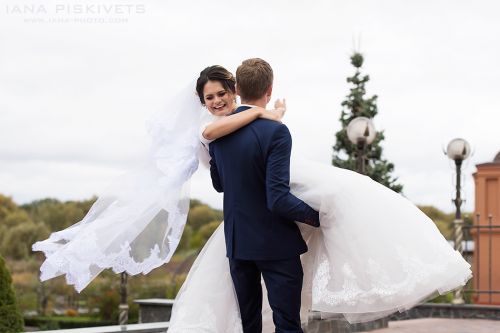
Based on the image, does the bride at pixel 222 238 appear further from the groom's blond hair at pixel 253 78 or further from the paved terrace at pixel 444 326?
the paved terrace at pixel 444 326

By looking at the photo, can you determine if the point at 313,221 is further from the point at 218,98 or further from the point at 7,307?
the point at 7,307

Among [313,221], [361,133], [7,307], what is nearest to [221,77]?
[313,221]

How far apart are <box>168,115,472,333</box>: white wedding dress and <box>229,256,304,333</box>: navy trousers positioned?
218 mm

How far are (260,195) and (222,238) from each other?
0.47 m

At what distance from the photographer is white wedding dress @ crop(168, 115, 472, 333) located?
331 cm

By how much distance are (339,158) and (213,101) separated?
1571 centimetres

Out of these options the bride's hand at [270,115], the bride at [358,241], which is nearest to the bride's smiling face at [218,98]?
the bride at [358,241]

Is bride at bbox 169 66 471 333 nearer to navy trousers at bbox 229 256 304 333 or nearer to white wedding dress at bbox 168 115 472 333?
white wedding dress at bbox 168 115 472 333

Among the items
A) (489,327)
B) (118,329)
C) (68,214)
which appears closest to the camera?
(118,329)

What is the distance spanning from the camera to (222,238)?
3621 millimetres

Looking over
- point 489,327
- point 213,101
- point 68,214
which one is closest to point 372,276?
point 213,101

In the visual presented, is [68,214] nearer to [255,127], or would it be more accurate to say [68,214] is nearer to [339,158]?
[339,158]

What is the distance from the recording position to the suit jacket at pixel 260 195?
3.11 m

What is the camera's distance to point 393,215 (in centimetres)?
341
